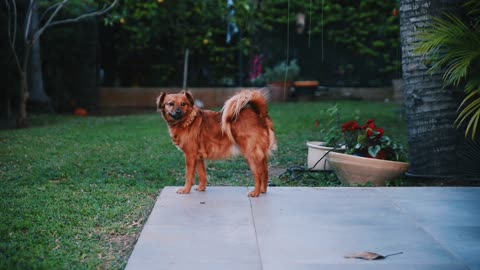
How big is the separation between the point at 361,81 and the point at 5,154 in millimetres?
12056

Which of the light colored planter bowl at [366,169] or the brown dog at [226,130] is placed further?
the light colored planter bowl at [366,169]

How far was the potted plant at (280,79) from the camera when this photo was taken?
17.5 metres

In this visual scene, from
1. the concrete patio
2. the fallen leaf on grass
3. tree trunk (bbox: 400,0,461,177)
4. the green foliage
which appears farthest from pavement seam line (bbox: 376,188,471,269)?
the green foliage

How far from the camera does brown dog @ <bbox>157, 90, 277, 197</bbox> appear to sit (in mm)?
5547

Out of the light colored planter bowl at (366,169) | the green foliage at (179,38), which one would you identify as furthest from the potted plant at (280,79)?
the light colored planter bowl at (366,169)

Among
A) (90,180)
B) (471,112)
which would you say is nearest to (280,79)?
(90,180)

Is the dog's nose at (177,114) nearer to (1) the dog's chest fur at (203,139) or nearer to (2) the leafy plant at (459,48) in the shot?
(1) the dog's chest fur at (203,139)

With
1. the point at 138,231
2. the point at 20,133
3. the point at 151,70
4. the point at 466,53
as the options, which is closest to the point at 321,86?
Result: the point at 151,70

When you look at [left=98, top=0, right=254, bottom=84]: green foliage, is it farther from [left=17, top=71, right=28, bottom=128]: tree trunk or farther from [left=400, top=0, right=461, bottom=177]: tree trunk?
[left=400, top=0, right=461, bottom=177]: tree trunk

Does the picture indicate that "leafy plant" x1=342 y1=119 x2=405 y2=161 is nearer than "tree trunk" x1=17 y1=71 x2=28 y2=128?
Yes

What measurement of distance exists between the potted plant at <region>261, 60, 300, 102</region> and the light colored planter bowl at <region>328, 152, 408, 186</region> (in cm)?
1090

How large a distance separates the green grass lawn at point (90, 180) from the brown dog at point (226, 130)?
62cm

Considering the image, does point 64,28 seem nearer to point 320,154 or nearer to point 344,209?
point 320,154

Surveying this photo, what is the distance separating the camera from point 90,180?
6703 mm
